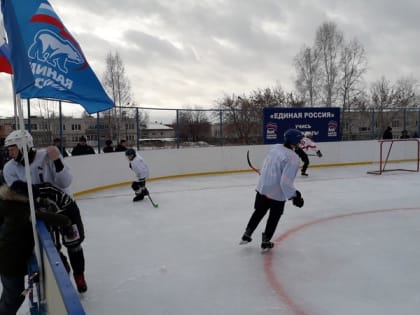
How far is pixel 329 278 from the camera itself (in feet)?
10.4

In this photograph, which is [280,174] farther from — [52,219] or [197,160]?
[197,160]

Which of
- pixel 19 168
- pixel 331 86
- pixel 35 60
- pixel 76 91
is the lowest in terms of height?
pixel 19 168

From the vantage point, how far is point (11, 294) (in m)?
2.02

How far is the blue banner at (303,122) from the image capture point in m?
11.8

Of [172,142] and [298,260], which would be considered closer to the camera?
[298,260]

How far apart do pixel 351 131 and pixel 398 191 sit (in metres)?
6.42

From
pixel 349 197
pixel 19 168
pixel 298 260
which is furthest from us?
pixel 349 197

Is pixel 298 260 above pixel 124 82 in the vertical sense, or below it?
below

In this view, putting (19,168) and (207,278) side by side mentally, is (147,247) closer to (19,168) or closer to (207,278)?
(207,278)

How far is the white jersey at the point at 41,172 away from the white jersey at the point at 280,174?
201cm

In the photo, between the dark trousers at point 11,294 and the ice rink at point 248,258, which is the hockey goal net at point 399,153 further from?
the dark trousers at point 11,294

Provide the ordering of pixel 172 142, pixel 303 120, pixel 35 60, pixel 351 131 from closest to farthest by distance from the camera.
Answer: pixel 35 60 < pixel 172 142 < pixel 303 120 < pixel 351 131

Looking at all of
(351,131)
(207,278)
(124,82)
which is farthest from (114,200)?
(124,82)

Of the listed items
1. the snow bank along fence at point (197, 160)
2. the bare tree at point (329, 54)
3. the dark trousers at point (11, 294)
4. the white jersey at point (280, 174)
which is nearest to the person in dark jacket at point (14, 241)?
the dark trousers at point (11, 294)
